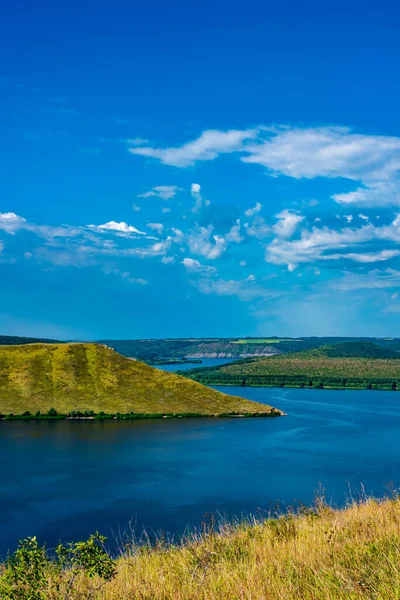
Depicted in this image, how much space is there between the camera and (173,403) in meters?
Result: 91.4

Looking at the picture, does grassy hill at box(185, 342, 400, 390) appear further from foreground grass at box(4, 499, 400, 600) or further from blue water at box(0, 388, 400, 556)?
foreground grass at box(4, 499, 400, 600)

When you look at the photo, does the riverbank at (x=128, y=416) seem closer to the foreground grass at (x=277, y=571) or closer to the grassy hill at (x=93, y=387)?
the grassy hill at (x=93, y=387)

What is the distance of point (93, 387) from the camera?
92.6 m

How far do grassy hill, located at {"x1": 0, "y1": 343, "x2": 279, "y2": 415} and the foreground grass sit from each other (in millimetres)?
79441

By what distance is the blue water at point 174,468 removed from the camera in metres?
36.3

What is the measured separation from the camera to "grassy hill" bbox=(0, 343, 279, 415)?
87500 mm

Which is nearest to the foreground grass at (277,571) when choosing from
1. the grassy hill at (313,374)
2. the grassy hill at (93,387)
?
the grassy hill at (93,387)

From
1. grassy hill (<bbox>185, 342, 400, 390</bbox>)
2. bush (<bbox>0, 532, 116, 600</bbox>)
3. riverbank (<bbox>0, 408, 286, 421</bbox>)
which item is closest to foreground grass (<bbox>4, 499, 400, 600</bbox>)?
bush (<bbox>0, 532, 116, 600</bbox>)

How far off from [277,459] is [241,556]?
50639 millimetres

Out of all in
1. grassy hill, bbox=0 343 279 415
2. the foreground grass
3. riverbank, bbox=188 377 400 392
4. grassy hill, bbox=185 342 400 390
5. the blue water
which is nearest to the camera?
the foreground grass

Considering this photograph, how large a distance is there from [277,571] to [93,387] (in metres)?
88.9

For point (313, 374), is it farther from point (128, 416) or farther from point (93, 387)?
point (128, 416)

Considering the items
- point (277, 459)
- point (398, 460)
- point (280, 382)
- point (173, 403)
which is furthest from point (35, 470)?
point (280, 382)

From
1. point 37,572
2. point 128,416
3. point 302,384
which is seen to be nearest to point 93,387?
point 128,416
